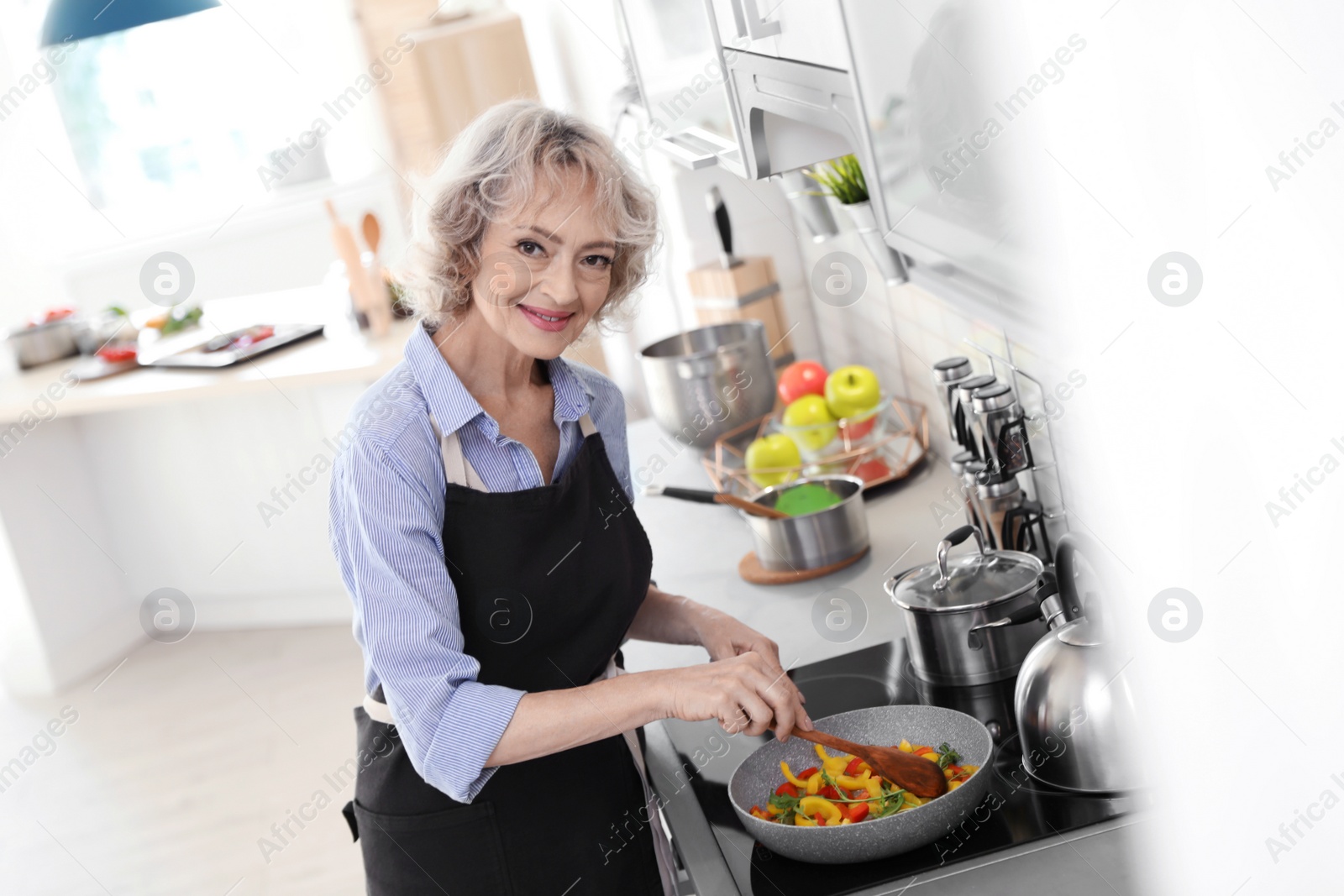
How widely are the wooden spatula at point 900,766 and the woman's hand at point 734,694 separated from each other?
0.18ft

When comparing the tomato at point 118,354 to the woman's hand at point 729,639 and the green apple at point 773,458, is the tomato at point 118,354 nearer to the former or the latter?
the green apple at point 773,458

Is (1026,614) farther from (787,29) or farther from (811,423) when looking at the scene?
(811,423)

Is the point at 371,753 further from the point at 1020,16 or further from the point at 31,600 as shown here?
the point at 31,600

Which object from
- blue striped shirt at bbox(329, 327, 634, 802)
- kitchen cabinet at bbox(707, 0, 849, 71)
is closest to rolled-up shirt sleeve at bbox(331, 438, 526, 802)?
blue striped shirt at bbox(329, 327, 634, 802)

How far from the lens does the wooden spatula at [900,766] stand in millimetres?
1107

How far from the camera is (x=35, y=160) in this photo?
5.82 metres

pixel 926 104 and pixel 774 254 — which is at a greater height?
pixel 926 104

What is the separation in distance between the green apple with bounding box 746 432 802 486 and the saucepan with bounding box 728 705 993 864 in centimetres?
82

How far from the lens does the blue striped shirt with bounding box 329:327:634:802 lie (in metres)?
1.07

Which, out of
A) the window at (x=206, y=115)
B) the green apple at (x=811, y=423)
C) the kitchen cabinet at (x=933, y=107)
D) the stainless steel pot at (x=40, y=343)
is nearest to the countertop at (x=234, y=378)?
the stainless steel pot at (x=40, y=343)

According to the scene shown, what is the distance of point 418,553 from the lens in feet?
3.65

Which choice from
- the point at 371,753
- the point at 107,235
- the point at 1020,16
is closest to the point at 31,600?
the point at 107,235

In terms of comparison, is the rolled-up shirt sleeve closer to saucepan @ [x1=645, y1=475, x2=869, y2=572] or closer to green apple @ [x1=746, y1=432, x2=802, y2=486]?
saucepan @ [x1=645, y1=475, x2=869, y2=572]

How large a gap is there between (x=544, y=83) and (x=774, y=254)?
2.35m
